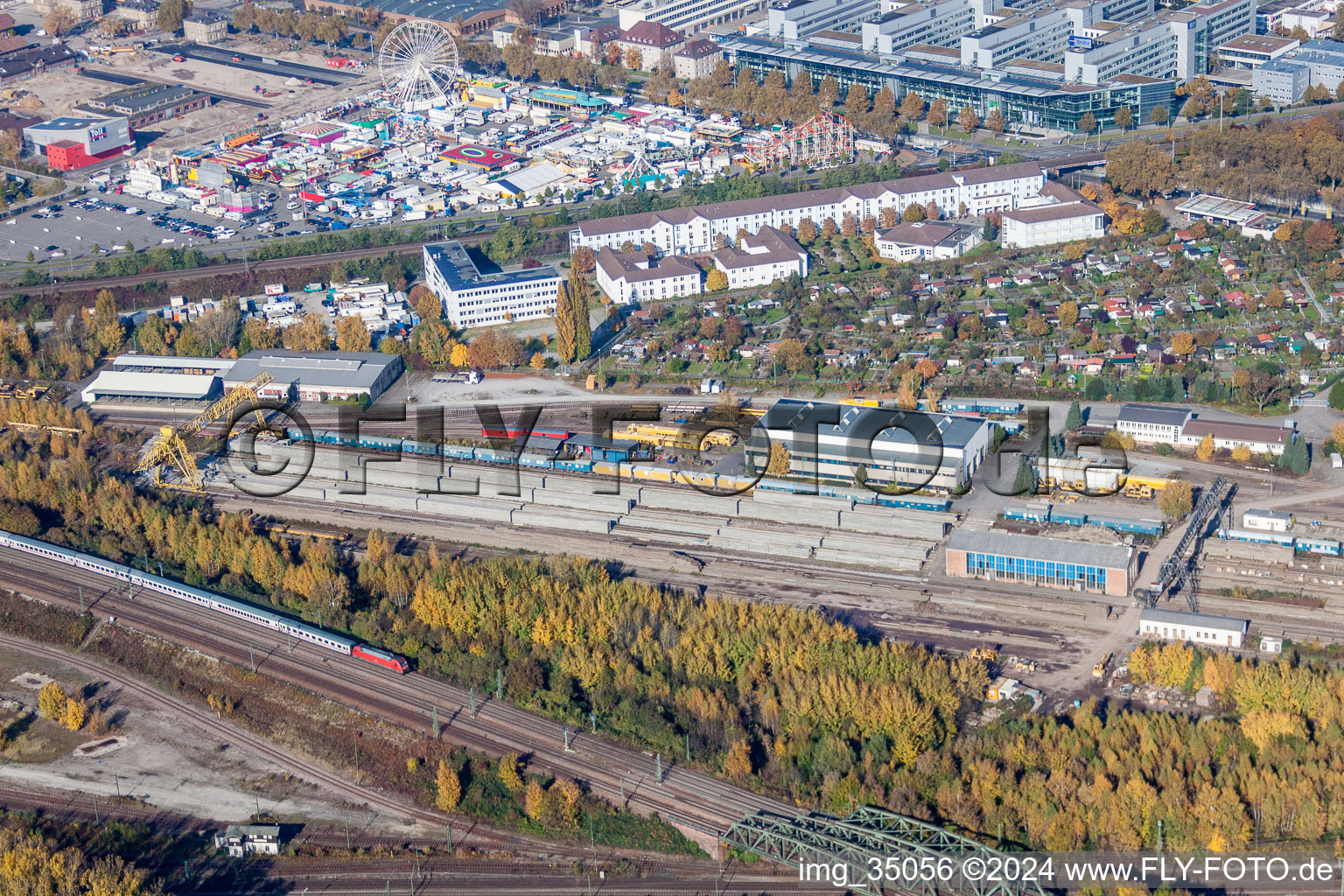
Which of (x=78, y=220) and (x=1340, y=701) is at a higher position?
(x=78, y=220)

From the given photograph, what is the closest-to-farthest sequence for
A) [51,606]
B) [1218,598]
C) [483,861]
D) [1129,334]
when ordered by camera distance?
[483,861]
[1218,598]
[51,606]
[1129,334]

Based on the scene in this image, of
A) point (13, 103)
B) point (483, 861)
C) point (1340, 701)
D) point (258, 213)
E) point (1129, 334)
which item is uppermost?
point (13, 103)

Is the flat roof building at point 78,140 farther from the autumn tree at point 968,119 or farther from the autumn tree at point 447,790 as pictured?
the autumn tree at point 447,790

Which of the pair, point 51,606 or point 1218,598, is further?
point 51,606

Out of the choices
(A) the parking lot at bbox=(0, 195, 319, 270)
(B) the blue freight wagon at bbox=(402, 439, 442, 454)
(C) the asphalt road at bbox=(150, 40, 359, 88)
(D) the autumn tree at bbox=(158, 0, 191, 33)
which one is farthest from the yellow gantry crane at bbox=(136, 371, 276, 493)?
(D) the autumn tree at bbox=(158, 0, 191, 33)

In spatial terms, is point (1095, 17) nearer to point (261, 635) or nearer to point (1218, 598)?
point (1218, 598)

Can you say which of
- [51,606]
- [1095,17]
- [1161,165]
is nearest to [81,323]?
[51,606]

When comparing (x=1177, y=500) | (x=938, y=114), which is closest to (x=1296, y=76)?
(x=938, y=114)

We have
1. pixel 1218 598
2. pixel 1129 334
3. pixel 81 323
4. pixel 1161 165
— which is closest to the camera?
pixel 1218 598

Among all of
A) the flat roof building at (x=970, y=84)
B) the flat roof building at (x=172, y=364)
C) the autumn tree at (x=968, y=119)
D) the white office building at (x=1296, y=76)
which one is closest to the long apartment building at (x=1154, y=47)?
the flat roof building at (x=970, y=84)
